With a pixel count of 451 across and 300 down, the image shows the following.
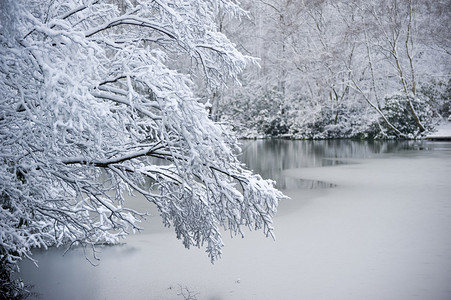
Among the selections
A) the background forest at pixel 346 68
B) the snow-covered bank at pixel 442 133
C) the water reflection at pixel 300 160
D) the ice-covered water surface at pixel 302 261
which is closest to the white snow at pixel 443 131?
the snow-covered bank at pixel 442 133

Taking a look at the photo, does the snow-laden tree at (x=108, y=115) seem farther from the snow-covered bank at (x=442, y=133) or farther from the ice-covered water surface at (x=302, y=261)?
the snow-covered bank at (x=442, y=133)

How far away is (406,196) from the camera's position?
1216cm

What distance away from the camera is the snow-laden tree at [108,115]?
3801 mm

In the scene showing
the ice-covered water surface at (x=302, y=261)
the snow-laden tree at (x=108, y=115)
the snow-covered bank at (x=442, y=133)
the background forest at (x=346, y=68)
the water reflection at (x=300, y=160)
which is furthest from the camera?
the background forest at (x=346, y=68)

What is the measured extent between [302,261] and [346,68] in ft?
84.0

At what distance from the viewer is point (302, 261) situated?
729 centimetres

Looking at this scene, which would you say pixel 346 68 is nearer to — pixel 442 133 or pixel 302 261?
pixel 442 133

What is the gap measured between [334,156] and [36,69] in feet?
63.6

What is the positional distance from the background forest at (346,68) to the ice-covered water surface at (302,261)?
1837 cm

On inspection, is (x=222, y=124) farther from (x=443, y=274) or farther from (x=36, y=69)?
(x=443, y=274)

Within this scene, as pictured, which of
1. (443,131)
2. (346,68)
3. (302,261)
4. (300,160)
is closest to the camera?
(302,261)

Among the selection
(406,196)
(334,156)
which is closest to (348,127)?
(334,156)

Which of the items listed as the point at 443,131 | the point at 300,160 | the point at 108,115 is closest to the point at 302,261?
the point at 108,115

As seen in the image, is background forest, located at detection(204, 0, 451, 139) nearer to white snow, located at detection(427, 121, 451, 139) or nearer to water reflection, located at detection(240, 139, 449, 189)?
white snow, located at detection(427, 121, 451, 139)
